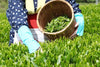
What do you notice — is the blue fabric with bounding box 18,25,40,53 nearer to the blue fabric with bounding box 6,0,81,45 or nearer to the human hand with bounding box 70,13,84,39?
the blue fabric with bounding box 6,0,81,45

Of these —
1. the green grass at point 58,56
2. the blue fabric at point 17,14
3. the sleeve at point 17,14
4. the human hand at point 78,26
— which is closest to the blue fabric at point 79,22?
the human hand at point 78,26

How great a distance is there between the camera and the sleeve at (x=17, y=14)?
12.0 feet

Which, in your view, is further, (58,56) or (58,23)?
(58,23)

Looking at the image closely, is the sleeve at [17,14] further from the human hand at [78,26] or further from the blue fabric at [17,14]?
the human hand at [78,26]

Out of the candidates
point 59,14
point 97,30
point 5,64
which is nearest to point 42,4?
point 59,14

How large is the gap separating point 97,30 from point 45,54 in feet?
10.5

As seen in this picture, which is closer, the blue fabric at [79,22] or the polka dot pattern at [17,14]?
the polka dot pattern at [17,14]

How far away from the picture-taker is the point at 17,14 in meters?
3.74

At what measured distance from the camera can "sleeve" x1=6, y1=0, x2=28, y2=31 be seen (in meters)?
3.65

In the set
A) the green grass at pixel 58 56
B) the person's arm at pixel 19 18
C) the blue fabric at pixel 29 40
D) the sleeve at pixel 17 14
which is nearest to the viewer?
the green grass at pixel 58 56

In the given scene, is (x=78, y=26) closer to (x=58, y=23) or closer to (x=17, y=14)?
(x=58, y=23)

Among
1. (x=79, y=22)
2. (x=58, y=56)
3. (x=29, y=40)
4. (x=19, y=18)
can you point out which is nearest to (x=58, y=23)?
(x=79, y=22)

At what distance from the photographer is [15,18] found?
3738 mm

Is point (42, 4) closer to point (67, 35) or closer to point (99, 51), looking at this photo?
point (67, 35)
